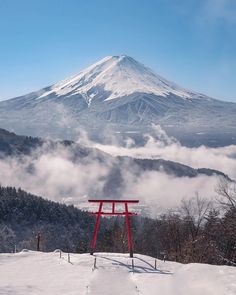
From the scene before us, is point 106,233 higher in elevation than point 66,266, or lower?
lower

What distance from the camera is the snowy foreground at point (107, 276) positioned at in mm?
24031

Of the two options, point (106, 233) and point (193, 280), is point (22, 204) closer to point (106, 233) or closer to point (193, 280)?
point (106, 233)

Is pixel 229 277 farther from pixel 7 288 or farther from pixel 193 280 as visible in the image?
pixel 7 288

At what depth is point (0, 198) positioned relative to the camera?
17212 centimetres

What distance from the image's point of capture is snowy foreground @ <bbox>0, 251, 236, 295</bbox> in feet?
78.8

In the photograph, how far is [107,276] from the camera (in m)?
27.4

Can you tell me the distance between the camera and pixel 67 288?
24281 millimetres

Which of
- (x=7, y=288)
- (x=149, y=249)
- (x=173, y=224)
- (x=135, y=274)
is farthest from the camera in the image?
(x=149, y=249)

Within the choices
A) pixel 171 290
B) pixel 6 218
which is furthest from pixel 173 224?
pixel 6 218

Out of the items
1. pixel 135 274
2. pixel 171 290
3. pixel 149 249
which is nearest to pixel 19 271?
pixel 135 274

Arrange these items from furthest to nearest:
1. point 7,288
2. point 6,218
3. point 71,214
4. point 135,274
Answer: point 71,214 < point 6,218 < point 135,274 < point 7,288

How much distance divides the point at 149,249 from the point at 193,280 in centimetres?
6350

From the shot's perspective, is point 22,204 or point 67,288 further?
point 22,204

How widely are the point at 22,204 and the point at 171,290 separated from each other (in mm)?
154425
